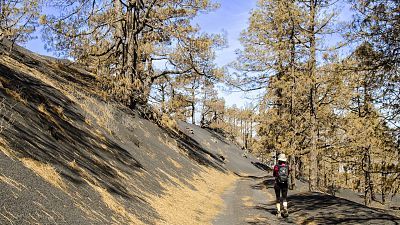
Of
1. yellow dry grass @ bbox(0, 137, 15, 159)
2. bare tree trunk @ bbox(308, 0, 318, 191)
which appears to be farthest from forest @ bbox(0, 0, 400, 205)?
yellow dry grass @ bbox(0, 137, 15, 159)

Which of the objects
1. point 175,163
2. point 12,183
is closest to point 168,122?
point 175,163

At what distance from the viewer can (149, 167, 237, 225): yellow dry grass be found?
10.2 metres

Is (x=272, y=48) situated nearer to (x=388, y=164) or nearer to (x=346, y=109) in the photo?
(x=346, y=109)

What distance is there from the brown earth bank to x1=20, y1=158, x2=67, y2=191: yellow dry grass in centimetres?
3

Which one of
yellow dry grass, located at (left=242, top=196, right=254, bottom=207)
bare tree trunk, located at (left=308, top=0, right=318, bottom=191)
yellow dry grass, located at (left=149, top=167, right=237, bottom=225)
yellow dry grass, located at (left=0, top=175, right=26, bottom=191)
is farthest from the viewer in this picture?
bare tree trunk, located at (left=308, top=0, right=318, bottom=191)

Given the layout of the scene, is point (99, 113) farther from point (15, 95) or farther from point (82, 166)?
point (82, 166)

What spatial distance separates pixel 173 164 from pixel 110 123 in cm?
415

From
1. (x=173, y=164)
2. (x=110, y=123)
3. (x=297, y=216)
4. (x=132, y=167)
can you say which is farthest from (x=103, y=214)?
(x=173, y=164)

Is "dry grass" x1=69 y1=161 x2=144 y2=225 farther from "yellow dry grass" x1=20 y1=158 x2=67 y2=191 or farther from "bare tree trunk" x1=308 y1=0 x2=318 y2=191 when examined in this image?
"bare tree trunk" x1=308 y1=0 x2=318 y2=191

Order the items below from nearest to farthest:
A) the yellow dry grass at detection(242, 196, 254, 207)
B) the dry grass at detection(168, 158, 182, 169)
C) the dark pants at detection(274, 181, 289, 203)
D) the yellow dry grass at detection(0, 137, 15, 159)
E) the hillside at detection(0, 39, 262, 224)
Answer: the hillside at detection(0, 39, 262, 224) → the yellow dry grass at detection(0, 137, 15, 159) → the dark pants at detection(274, 181, 289, 203) → the yellow dry grass at detection(242, 196, 254, 207) → the dry grass at detection(168, 158, 182, 169)

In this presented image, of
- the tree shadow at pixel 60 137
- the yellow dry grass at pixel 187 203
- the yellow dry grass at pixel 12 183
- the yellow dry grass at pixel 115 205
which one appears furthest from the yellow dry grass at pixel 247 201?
the yellow dry grass at pixel 12 183

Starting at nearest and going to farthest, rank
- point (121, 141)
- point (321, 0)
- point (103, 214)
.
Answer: point (103, 214)
point (121, 141)
point (321, 0)

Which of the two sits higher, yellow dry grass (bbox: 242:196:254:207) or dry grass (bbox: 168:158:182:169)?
dry grass (bbox: 168:158:182:169)

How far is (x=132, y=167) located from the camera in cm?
1262
